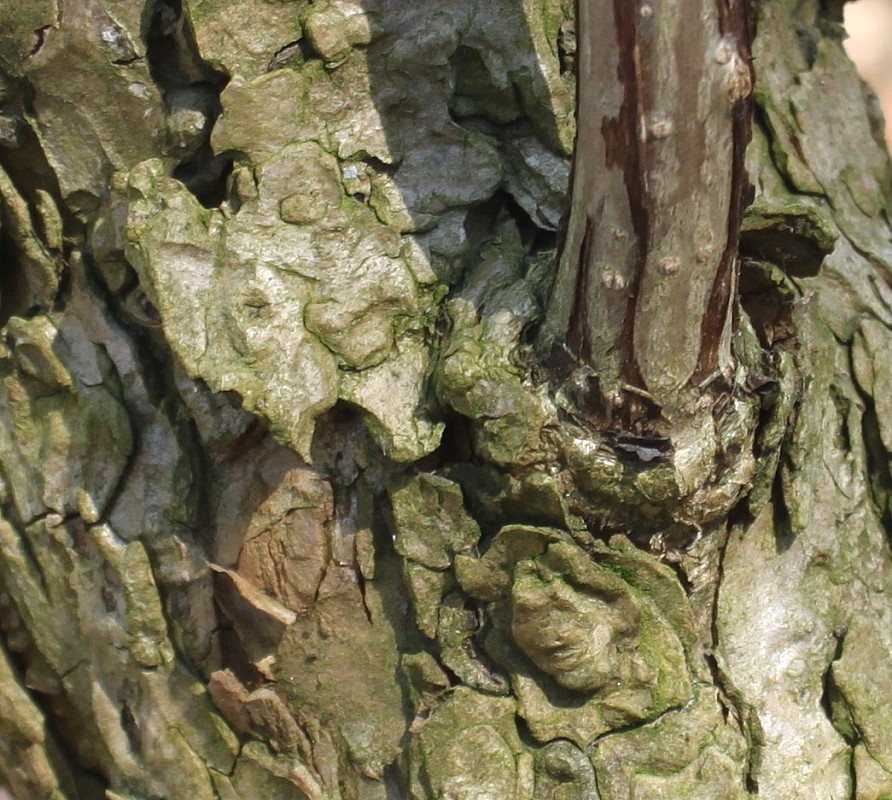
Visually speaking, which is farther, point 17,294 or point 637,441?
point 17,294

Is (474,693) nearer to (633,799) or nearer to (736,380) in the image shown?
(633,799)

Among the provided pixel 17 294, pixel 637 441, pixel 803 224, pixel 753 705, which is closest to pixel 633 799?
pixel 753 705

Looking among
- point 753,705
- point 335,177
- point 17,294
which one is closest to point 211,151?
point 335,177

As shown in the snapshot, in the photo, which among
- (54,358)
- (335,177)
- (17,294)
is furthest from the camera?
(17,294)

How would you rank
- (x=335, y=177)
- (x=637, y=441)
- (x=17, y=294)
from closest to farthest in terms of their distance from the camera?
(x=637, y=441) < (x=335, y=177) < (x=17, y=294)

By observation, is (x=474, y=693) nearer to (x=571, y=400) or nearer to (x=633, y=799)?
(x=633, y=799)

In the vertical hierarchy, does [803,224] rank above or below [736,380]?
above

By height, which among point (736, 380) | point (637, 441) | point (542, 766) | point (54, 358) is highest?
point (736, 380)
